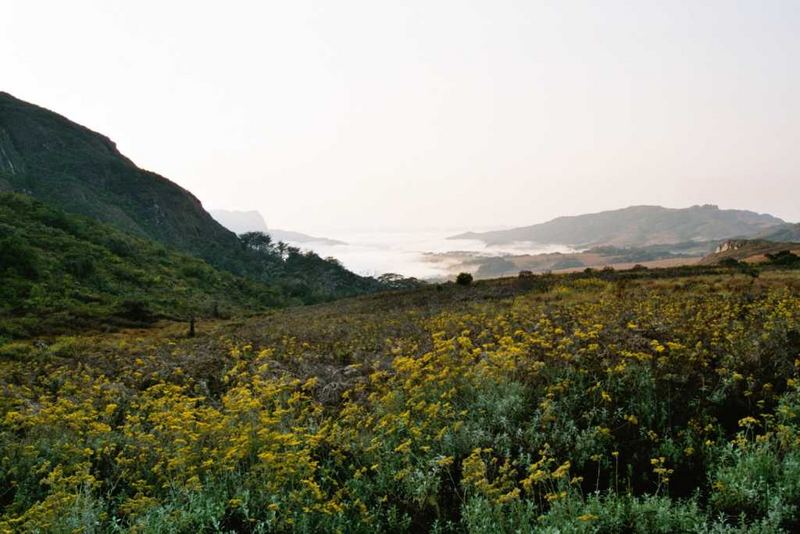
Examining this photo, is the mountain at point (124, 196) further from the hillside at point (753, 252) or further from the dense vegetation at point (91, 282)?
the hillside at point (753, 252)

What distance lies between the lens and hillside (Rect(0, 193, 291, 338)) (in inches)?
1255

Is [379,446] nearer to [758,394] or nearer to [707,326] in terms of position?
[758,394]

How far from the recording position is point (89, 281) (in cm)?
4312

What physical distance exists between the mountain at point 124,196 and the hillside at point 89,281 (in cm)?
2100

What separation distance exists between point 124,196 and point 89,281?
222 feet

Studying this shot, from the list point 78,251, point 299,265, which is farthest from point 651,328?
point 299,265

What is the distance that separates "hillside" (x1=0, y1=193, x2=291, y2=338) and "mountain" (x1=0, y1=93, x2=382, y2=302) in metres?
21.0

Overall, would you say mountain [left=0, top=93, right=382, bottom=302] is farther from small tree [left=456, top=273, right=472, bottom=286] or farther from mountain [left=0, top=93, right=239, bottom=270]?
small tree [left=456, top=273, right=472, bottom=286]

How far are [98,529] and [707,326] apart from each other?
10.9m

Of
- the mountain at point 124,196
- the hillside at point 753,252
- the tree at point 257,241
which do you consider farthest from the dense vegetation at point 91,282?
the hillside at point 753,252

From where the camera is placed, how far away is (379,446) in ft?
20.0

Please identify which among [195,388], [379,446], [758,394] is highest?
[758,394]

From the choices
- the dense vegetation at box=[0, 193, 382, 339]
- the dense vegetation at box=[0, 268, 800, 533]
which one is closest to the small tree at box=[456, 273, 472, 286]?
the dense vegetation at box=[0, 193, 382, 339]

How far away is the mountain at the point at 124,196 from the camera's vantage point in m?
87.6
